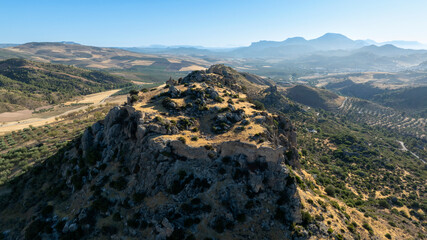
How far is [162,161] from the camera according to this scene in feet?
150

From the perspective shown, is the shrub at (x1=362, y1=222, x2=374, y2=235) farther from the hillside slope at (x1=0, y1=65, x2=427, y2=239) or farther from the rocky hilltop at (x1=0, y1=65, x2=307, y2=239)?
the rocky hilltop at (x1=0, y1=65, x2=307, y2=239)

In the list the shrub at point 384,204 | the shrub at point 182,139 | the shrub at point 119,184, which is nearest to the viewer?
the shrub at point 119,184

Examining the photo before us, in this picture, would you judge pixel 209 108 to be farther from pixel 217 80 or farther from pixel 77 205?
pixel 77 205

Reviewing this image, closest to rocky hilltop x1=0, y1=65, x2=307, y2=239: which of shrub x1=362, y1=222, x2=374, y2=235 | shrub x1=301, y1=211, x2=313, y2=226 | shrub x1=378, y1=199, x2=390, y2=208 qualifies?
shrub x1=301, y1=211, x2=313, y2=226

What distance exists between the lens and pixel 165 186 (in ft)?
143

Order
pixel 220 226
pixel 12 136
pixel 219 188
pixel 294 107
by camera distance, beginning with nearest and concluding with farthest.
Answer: pixel 220 226
pixel 219 188
pixel 12 136
pixel 294 107

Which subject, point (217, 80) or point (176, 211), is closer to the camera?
point (176, 211)

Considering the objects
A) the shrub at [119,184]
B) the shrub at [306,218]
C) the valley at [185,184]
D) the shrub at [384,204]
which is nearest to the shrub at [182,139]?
the valley at [185,184]

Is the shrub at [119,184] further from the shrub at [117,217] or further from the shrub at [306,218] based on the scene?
the shrub at [306,218]

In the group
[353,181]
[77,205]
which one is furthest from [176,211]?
[353,181]

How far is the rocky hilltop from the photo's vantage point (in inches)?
1560

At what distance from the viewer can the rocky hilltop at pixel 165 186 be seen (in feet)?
130

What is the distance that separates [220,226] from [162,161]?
1849 cm

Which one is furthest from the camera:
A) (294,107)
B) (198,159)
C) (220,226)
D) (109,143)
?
(294,107)
